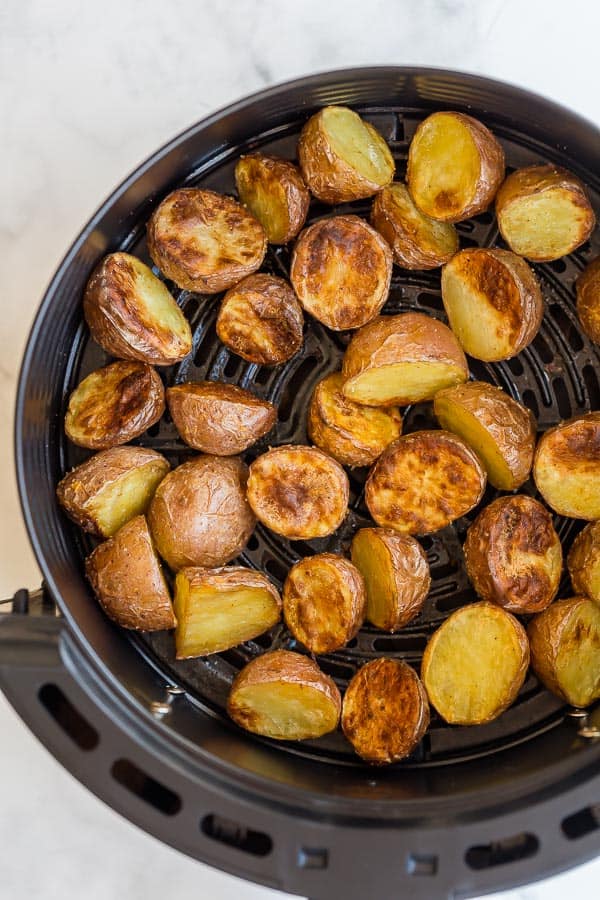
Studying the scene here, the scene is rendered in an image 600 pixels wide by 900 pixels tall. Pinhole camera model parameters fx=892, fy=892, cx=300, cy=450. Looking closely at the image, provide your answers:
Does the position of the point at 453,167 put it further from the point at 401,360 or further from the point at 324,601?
the point at 324,601

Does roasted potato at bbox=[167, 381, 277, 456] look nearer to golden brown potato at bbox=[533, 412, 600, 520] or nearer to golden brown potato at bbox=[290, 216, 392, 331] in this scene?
golden brown potato at bbox=[290, 216, 392, 331]

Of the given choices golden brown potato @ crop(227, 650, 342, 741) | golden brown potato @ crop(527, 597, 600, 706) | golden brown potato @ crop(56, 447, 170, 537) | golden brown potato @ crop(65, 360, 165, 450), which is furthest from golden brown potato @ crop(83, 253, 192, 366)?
golden brown potato @ crop(527, 597, 600, 706)

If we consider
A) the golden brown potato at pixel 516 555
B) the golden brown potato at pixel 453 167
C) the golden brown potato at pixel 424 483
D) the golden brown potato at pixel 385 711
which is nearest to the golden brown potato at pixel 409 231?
the golden brown potato at pixel 453 167

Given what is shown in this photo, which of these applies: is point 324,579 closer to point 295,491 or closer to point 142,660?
point 295,491

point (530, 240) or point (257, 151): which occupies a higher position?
point (257, 151)

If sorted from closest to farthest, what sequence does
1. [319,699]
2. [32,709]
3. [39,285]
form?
1. [32,709]
2. [319,699]
3. [39,285]

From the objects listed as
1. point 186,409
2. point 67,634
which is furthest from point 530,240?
point 67,634

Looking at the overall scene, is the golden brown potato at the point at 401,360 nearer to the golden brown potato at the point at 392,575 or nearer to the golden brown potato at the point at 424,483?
the golden brown potato at the point at 424,483
